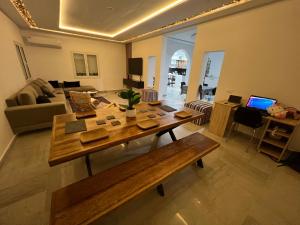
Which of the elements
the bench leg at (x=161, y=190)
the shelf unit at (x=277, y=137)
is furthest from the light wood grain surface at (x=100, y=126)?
the shelf unit at (x=277, y=137)

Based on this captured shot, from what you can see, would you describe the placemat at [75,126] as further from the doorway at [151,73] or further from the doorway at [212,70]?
the doorway at [212,70]

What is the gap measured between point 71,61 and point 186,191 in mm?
6983

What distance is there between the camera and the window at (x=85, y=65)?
6336mm

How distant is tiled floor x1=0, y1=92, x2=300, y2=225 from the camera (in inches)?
53.9

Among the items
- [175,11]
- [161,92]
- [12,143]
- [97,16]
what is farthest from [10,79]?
[161,92]

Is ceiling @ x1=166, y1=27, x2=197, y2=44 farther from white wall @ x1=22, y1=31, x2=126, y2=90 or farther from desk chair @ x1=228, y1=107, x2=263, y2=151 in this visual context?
white wall @ x1=22, y1=31, x2=126, y2=90

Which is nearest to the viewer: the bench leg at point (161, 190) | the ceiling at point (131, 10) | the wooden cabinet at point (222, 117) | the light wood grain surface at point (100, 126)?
the light wood grain surface at point (100, 126)

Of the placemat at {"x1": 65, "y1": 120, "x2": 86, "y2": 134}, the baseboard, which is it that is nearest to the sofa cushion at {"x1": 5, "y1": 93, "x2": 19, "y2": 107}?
the baseboard

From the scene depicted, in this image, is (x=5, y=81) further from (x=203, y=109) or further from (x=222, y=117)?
(x=222, y=117)

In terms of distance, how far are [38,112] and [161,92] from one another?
4452 mm

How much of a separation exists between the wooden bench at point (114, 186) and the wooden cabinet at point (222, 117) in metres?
1.55

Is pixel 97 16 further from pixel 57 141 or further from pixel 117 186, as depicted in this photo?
pixel 117 186

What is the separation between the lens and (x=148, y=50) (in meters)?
5.93

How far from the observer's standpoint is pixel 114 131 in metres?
1.48
